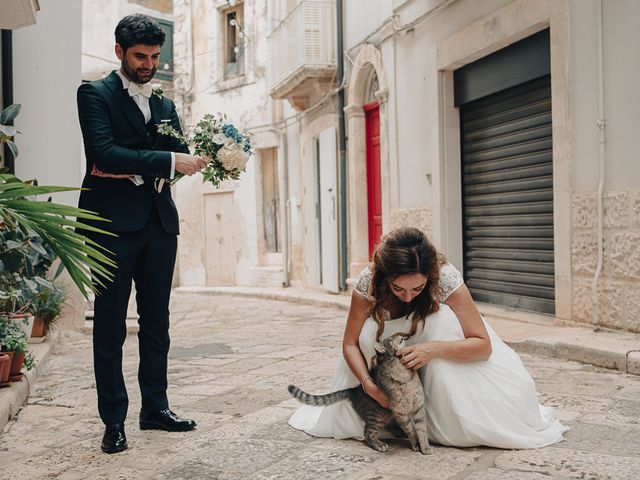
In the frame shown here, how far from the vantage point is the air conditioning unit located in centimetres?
577

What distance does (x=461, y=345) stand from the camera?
10.7ft

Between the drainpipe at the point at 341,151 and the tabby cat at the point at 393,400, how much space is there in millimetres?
9056

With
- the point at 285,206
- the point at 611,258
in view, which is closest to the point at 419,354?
the point at 611,258

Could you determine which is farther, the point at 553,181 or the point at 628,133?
the point at 553,181

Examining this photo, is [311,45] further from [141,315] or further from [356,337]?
[356,337]

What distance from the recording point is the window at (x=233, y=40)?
58.7 ft

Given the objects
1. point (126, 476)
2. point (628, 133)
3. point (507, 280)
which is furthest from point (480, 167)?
point (126, 476)

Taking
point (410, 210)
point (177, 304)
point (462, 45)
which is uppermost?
point (462, 45)

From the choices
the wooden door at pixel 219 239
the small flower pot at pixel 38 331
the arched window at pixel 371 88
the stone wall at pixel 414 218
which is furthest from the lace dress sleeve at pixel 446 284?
the wooden door at pixel 219 239

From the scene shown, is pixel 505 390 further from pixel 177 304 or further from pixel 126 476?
pixel 177 304

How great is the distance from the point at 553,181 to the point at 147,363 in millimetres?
4715

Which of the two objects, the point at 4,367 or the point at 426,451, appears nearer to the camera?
the point at 426,451

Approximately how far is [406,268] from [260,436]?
3.83 feet

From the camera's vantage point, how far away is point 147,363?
3650 millimetres
